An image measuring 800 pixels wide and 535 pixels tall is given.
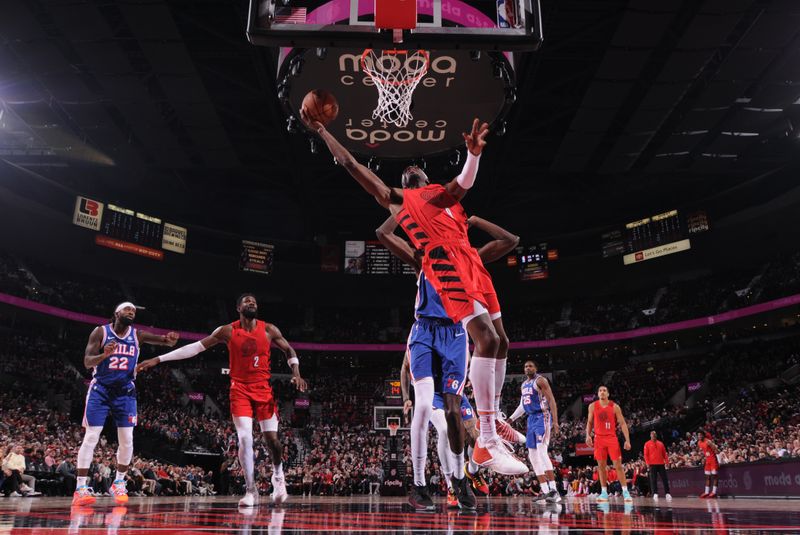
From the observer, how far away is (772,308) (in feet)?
84.4

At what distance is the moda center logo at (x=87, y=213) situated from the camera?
2523 centimetres

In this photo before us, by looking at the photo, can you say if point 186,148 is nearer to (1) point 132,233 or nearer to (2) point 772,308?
(1) point 132,233

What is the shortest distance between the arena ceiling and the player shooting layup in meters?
11.8

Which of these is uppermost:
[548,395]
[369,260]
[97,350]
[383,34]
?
[369,260]

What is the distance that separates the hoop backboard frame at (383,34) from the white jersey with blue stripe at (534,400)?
465 cm

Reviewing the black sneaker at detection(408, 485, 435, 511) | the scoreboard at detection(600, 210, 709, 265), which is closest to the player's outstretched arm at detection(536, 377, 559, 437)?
the black sneaker at detection(408, 485, 435, 511)

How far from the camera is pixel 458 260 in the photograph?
4336 mm

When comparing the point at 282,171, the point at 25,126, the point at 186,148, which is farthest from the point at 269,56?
the point at 25,126

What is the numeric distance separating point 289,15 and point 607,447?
7.68m

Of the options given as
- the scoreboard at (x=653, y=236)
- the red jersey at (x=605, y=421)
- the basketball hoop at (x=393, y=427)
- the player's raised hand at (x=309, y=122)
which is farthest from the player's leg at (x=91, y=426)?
the scoreboard at (x=653, y=236)

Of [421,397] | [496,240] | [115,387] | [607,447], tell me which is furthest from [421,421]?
[607,447]

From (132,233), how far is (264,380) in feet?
76.7

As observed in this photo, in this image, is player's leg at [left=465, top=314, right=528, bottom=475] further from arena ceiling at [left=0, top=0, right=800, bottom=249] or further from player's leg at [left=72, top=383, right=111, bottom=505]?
arena ceiling at [left=0, top=0, right=800, bottom=249]

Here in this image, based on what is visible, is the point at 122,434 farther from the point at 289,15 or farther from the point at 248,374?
the point at 289,15
